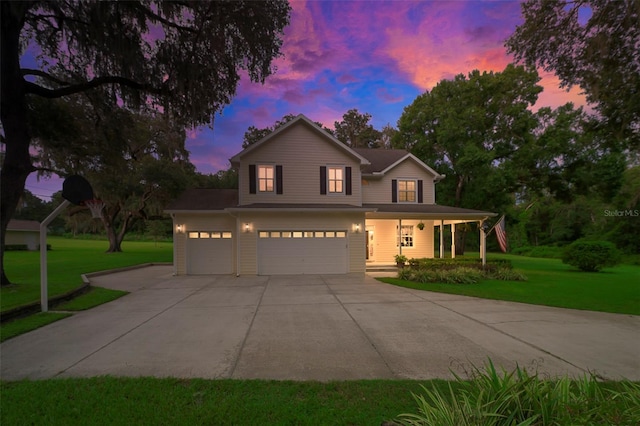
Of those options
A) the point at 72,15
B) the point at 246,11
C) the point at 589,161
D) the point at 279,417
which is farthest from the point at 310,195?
the point at 589,161

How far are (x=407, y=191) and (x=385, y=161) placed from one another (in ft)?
7.87

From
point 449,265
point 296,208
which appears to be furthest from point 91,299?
point 449,265

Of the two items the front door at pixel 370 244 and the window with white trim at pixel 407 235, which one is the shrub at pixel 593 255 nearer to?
Answer: the window with white trim at pixel 407 235

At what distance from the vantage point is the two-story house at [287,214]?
13.1 m

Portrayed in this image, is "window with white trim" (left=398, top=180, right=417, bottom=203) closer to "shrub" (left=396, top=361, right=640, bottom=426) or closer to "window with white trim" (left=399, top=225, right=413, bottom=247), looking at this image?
"window with white trim" (left=399, top=225, right=413, bottom=247)

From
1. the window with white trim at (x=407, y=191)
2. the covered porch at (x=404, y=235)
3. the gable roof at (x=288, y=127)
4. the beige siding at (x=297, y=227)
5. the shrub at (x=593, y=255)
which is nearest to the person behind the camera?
the beige siding at (x=297, y=227)

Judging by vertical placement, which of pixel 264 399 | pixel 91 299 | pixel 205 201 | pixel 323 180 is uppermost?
pixel 323 180

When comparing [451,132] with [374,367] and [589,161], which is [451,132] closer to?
[589,161]

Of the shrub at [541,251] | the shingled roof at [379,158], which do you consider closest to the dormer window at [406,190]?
the shingled roof at [379,158]

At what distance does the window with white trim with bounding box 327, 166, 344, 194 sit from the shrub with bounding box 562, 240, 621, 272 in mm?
13194

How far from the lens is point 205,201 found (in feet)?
47.6

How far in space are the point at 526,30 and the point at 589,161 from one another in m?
16.1

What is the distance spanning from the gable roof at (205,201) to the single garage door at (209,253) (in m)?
1.23

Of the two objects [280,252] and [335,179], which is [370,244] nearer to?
[335,179]
